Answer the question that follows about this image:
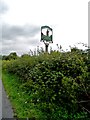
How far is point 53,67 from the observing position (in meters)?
6.59

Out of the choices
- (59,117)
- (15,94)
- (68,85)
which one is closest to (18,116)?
(59,117)

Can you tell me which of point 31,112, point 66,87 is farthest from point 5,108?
point 66,87

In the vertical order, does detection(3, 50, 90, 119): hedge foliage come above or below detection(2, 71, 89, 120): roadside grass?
above

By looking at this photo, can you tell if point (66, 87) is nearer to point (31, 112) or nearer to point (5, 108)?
point (31, 112)

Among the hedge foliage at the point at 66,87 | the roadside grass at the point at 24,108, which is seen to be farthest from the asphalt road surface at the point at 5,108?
the hedge foliage at the point at 66,87

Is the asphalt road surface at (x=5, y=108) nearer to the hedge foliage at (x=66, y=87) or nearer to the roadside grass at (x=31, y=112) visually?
the roadside grass at (x=31, y=112)

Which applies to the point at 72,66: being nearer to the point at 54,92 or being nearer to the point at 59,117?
the point at 54,92

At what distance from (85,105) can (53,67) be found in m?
1.28

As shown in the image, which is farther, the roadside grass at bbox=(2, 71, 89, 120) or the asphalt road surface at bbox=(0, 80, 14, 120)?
the asphalt road surface at bbox=(0, 80, 14, 120)

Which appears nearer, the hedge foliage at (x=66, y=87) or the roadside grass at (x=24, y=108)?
the hedge foliage at (x=66, y=87)

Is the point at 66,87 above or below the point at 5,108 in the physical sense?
above

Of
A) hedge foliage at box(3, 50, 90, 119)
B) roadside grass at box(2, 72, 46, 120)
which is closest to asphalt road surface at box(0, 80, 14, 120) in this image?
roadside grass at box(2, 72, 46, 120)

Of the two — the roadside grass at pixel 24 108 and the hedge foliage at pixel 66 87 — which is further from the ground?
the hedge foliage at pixel 66 87

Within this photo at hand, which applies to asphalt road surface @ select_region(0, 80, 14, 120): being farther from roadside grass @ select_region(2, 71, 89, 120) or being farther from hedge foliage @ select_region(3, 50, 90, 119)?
hedge foliage @ select_region(3, 50, 90, 119)
